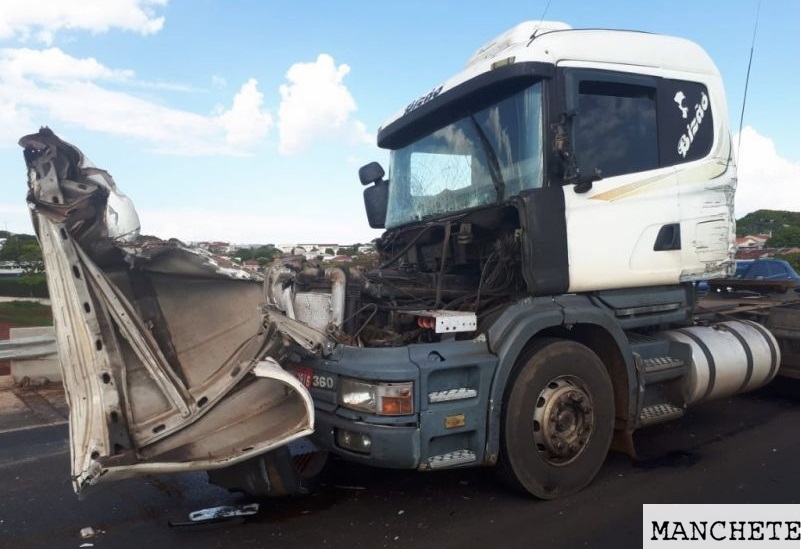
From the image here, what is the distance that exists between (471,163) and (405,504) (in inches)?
99.4

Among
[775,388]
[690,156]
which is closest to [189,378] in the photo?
[690,156]

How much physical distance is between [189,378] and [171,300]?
510 mm

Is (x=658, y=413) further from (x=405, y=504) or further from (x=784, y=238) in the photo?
(x=784, y=238)

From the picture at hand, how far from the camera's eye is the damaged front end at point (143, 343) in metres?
3.33

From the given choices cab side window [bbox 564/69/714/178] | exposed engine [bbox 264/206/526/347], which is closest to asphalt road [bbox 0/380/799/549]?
exposed engine [bbox 264/206/526/347]

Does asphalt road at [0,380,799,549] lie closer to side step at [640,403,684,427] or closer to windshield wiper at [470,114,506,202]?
side step at [640,403,684,427]

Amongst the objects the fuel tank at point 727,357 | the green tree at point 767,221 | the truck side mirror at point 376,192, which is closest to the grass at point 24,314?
the truck side mirror at point 376,192

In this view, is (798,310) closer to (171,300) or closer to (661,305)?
(661,305)

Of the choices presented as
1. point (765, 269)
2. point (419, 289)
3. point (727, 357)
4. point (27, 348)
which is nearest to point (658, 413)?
point (727, 357)

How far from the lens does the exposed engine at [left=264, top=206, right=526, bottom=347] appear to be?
156 inches

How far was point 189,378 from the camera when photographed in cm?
382

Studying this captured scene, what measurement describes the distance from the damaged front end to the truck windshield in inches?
71.6

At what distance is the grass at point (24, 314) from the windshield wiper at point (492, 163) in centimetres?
1730

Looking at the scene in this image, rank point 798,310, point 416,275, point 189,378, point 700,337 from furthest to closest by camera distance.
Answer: point 798,310
point 700,337
point 416,275
point 189,378
